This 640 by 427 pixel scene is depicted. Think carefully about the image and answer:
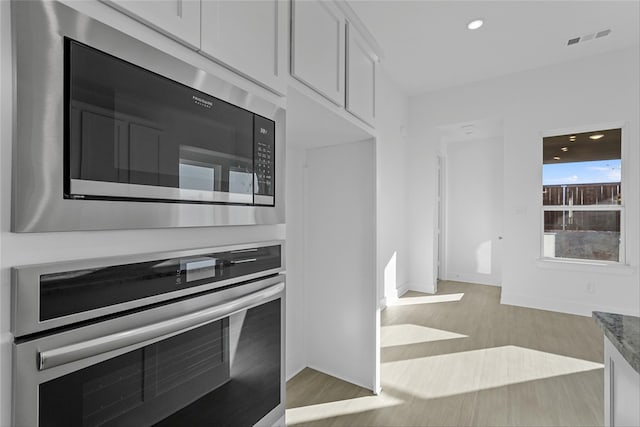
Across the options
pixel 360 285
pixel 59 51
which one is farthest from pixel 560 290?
pixel 59 51

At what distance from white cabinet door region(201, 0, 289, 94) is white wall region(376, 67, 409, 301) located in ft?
8.62

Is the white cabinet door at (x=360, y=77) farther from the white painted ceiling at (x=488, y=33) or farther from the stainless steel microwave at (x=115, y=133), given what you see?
the white painted ceiling at (x=488, y=33)

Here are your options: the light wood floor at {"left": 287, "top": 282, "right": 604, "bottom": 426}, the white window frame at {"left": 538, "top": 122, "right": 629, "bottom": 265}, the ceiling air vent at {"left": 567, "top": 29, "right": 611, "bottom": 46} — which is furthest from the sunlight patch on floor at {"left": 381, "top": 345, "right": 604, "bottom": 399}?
the ceiling air vent at {"left": 567, "top": 29, "right": 611, "bottom": 46}

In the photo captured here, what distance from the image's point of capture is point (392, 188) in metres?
4.19

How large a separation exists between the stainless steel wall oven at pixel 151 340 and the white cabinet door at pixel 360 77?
1.08 m

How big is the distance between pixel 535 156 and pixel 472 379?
3.03m

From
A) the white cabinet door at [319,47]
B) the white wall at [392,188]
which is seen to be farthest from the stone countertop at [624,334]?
the white wall at [392,188]

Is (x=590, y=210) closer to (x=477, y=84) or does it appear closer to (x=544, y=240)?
(x=544, y=240)

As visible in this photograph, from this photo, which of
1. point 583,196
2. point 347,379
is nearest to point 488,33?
point 583,196

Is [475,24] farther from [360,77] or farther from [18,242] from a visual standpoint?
[18,242]

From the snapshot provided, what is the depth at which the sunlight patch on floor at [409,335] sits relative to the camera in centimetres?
290

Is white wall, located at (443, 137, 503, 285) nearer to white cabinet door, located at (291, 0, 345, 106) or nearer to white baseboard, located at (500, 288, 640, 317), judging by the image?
white baseboard, located at (500, 288, 640, 317)

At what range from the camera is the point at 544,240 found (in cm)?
392

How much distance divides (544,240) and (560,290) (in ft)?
2.06
